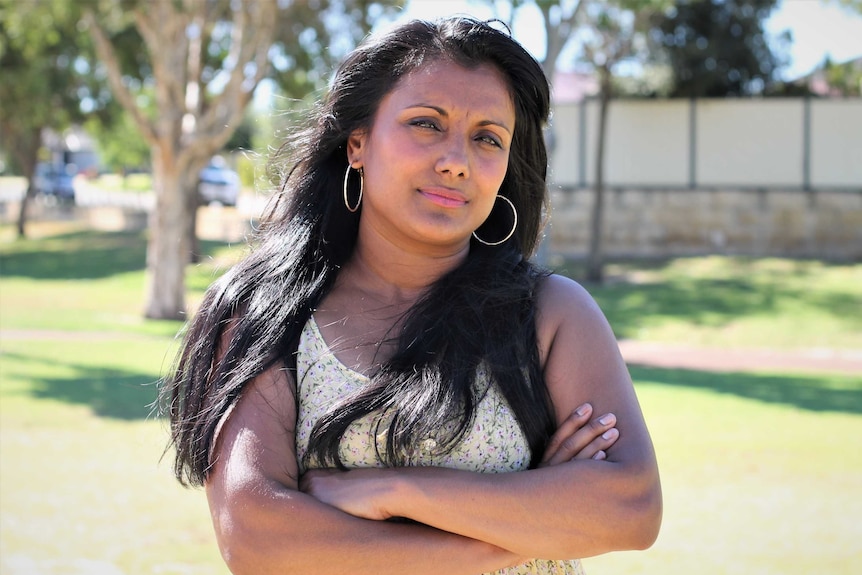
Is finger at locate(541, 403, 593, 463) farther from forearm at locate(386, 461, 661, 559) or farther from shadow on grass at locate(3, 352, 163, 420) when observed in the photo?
shadow on grass at locate(3, 352, 163, 420)

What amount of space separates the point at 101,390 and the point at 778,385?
7.04m

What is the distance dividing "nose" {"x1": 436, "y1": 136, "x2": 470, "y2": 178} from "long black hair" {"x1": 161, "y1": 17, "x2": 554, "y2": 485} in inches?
7.6

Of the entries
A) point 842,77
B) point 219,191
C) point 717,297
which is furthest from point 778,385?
point 219,191

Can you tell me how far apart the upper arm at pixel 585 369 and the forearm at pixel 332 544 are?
1.12 ft

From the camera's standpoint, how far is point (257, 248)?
8.32 ft

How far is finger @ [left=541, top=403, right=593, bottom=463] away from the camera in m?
2.18

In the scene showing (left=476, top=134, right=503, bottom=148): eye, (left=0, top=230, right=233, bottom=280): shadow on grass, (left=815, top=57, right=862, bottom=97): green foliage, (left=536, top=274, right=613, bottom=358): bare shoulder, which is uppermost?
(left=815, top=57, right=862, bottom=97): green foliage

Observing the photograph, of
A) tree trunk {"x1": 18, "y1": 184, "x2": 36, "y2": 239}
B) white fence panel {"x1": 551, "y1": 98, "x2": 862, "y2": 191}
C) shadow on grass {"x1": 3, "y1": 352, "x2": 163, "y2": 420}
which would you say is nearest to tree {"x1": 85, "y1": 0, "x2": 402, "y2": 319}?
shadow on grass {"x1": 3, "y1": 352, "x2": 163, "y2": 420}

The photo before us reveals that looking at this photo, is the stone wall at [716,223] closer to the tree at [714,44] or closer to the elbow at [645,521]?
the tree at [714,44]

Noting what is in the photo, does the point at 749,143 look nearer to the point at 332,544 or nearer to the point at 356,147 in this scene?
the point at 356,147

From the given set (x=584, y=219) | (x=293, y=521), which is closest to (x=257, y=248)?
(x=293, y=521)

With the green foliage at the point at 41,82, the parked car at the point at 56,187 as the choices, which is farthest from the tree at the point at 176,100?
the parked car at the point at 56,187

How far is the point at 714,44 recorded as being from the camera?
76.8 ft

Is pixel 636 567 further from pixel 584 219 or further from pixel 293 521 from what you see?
pixel 584 219
